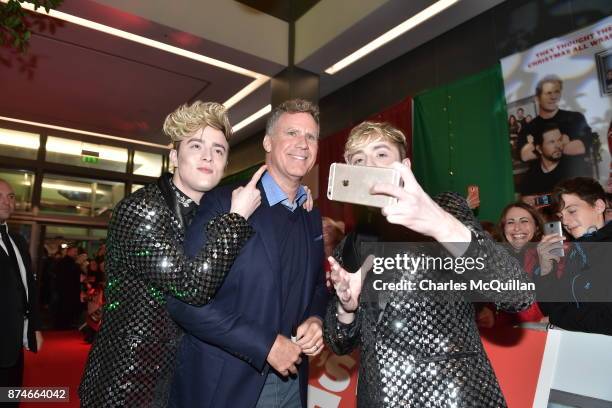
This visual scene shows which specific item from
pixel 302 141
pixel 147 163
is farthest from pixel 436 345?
pixel 147 163

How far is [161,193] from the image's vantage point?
1.58 m

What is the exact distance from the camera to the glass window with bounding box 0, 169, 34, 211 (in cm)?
963

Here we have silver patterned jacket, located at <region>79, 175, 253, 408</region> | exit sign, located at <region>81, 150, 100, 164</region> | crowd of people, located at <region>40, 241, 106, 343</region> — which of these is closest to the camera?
silver patterned jacket, located at <region>79, 175, 253, 408</region>

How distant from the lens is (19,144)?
31.4 feet

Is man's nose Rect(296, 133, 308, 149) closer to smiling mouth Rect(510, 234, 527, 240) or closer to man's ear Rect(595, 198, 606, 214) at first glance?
man's ear Rect(595, 198, 606, 214)

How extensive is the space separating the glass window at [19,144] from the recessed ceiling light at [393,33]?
740 centimetres

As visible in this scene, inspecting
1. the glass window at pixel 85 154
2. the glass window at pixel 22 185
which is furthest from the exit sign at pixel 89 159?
the glass window at pixel 22 185

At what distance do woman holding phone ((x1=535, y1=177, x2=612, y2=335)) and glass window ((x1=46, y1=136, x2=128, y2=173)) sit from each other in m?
10.2

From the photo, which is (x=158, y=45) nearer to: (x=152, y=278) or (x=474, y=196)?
(x=474, y=196)

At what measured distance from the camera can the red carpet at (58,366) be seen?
15.2 ft

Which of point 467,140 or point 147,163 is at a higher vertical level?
point 147,163

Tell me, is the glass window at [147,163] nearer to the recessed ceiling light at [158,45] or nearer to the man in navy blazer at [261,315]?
the recessed ceiling light at [158,45]

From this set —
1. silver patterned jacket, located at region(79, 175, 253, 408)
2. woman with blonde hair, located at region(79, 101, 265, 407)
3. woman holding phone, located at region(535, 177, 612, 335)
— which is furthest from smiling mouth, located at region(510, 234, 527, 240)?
silver patterned jacket, located at region(79, 175, 253, 408)

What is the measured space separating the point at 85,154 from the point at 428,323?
10824 millimetres
